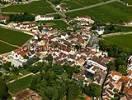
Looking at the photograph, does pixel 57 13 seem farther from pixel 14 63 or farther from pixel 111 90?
pixel 111 90

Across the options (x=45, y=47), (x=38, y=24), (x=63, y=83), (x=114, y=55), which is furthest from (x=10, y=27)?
(x=63, y=83)

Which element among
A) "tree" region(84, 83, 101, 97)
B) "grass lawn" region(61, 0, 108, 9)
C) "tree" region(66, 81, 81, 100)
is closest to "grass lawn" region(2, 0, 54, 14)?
"grass lawn" region(61, 0, 108, 9)

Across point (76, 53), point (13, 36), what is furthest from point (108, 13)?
point (76, 53)

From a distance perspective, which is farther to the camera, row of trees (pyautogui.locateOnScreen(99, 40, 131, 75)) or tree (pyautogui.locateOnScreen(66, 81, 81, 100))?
row of trees (pyautogui.locateOnScreen(99, 40, 131, 75))

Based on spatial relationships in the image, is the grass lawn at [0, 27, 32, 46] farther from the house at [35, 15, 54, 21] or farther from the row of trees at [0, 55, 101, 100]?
the row of trees at [0, 55, 101, 100]

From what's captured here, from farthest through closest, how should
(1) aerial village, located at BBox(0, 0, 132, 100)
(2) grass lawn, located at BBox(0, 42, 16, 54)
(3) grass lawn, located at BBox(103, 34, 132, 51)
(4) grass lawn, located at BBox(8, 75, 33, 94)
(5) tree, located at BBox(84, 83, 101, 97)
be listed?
(3) grass lawn, located at BBox(103, 34, 132, 51)
(2) grass lawn, located at BBox(0, 42, 16, 54)
(1) aerial village, located at BBox(0, 0, 132, 100)
(5) tree, located at BBox(84, 83, 101, 97)
(4) grass lawn, located at BBox(8, 75, 33, 94)

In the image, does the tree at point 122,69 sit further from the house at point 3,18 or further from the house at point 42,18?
the house at point 3,18

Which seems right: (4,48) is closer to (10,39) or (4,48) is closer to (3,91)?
(10,39)

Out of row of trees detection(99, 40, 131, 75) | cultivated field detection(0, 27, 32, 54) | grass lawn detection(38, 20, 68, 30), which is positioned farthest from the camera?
grass lawn detection(38, 20, 68, 30)
